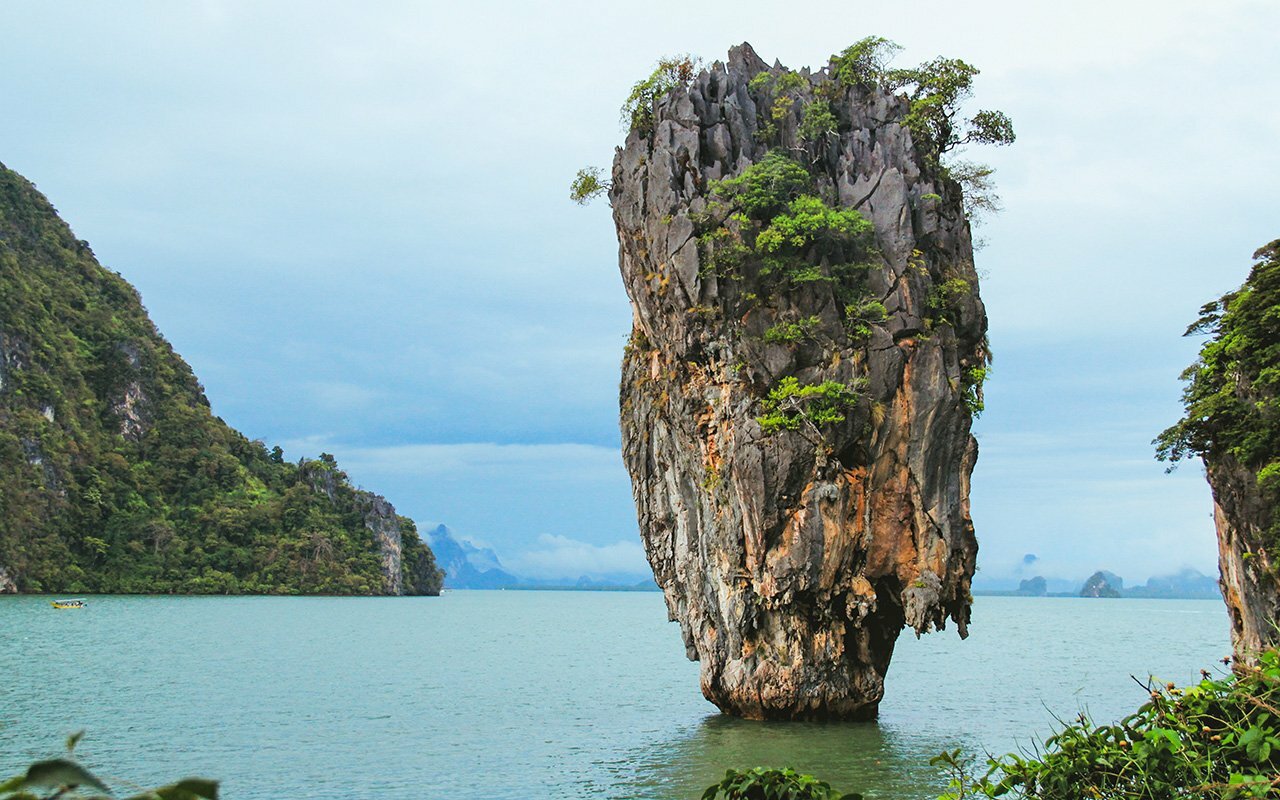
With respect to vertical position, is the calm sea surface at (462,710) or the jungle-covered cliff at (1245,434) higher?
the jungle-covered cliff at (1245,434)

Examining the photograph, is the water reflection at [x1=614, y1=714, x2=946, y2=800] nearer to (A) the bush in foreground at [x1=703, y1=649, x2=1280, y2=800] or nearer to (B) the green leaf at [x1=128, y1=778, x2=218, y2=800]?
(A) the bush in foreground at [x1=703, y1=649, x2=1280, y2=800]

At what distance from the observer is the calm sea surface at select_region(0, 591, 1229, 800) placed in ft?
57.5

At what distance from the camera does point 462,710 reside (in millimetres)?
26797

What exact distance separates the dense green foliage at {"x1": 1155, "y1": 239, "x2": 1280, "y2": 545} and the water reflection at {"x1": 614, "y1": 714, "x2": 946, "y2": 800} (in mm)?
6846

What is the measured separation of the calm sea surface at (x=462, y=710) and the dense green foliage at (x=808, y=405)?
5563 millimetres

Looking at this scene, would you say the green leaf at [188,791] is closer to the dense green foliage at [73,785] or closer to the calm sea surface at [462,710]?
the dense green foliage at [73,785]

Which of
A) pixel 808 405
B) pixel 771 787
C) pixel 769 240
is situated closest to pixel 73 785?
pixel 771 787

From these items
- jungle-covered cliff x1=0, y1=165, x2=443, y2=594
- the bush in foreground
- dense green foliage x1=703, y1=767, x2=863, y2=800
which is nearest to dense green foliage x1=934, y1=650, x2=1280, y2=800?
the bush in foreground

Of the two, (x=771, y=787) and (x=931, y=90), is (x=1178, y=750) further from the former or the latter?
(x=931, y=90)

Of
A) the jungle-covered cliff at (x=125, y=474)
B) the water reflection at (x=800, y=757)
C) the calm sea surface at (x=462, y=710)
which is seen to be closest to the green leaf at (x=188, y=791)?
the calm sea surface at (x=462, y=710)

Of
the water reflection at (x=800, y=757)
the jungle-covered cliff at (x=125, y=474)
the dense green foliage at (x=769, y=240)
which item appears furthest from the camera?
the jungle-covered cliff at (x=125, y=474)

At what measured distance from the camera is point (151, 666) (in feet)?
117

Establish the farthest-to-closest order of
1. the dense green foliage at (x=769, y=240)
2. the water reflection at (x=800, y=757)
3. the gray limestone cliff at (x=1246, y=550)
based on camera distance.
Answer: the dense green foliage at (x=769, y=240), the gray limestone cliff at (x=1246, y=550), the water reflection at (x=800, y=757)

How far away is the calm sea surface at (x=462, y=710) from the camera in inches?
690
